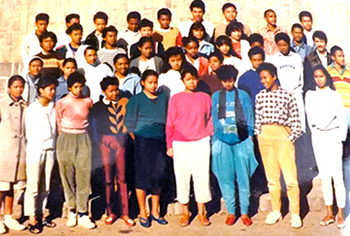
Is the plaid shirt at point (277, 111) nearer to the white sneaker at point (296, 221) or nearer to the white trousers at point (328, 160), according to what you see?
the white trousers at point (328, 160)

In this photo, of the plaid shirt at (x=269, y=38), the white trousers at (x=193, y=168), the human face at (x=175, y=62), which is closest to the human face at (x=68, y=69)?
the human face at (x=175, y=62)

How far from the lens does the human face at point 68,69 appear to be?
4352 mm

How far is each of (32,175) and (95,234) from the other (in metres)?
0.70

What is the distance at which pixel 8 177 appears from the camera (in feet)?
13.5

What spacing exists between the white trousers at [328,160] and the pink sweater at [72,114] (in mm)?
1966

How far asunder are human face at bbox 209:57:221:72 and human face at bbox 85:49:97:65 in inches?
39.7

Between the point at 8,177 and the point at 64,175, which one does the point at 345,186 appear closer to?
the point at 64,175

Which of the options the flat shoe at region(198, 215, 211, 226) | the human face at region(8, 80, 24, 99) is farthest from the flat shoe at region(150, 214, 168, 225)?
the human face at region(8, 80, 24, 99)

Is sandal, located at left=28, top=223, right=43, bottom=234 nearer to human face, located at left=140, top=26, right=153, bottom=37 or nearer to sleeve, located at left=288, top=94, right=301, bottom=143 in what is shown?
human face, located at left=140, top=26, right=153, bottom=37

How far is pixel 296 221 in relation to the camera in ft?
13.9

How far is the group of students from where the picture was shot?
4180mm

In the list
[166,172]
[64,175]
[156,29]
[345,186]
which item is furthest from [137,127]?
[345,186]

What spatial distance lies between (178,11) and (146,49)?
66 cm

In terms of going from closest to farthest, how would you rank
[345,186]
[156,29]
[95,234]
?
[95,234] → [345,186] → [156,29]
